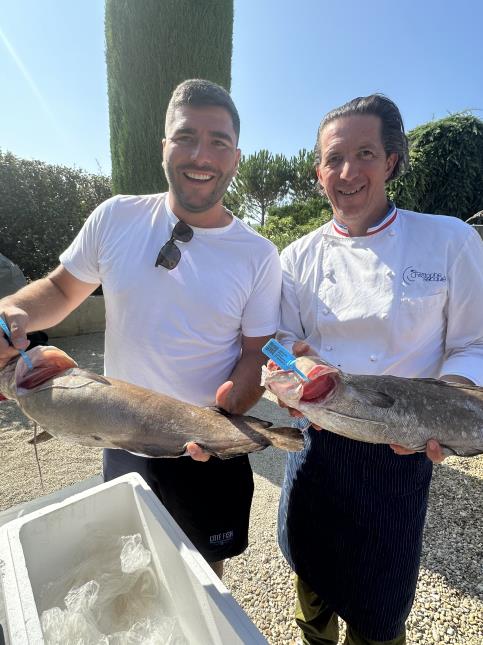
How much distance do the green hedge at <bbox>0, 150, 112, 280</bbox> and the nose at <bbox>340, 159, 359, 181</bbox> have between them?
26.9ft


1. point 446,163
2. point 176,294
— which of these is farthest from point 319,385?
point 446,163

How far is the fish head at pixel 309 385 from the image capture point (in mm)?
1479

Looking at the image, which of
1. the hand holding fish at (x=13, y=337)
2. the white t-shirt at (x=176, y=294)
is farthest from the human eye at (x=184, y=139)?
the hand holding fish at (x=13, y=337)

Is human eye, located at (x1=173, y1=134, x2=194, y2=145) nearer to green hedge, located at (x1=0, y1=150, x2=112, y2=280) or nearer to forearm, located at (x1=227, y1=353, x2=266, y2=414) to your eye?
forearm, located at (x1=227, y1=353, x2=266, y2=414)

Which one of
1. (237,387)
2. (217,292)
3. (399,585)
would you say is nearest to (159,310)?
(217,292)

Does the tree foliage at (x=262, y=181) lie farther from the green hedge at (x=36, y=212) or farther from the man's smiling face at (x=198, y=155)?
the man's smiling face at (x=198, y=155)

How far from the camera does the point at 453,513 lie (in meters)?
3.46

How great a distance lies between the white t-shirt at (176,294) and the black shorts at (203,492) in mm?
419

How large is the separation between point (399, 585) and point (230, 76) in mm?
8245

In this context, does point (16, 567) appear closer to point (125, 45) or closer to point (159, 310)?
point (159, 310)

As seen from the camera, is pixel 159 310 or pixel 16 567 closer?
pixel 16 567

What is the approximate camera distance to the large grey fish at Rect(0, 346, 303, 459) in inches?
56.1

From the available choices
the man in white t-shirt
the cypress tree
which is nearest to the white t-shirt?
the man in white t-shirt

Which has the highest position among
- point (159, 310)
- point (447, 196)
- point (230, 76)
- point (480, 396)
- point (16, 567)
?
point (230, 76)
